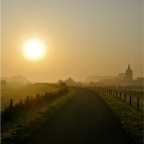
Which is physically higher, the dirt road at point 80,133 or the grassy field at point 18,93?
the dirt road at point 80,133

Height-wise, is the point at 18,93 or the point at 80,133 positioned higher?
the point at 80,133

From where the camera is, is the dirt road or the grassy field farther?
the grassy field

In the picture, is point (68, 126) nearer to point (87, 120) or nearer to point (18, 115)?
point (87, 120)

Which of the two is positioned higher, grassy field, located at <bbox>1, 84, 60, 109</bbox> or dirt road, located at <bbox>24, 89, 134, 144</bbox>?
dirt road, located at <bbox>24, 89, 134, 144</bbox>

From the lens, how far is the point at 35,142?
14.8 metres

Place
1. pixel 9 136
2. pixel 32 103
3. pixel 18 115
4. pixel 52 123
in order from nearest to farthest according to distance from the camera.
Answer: pixel 9 136
pixel 52 123
pixel 18 115
pixel 32 103

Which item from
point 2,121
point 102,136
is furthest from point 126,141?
point 2,121

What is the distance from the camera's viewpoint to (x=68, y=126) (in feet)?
65.0

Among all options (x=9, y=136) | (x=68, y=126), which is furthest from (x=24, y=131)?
(x=68, y=126)

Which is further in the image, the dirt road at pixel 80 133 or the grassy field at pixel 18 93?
the grassy field at pixel 18 93

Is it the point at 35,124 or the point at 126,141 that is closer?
the point at 126,141

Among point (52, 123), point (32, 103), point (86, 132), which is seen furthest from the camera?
point (32, 103)

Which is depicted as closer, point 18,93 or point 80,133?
point 80,133

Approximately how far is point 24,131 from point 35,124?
280cm
